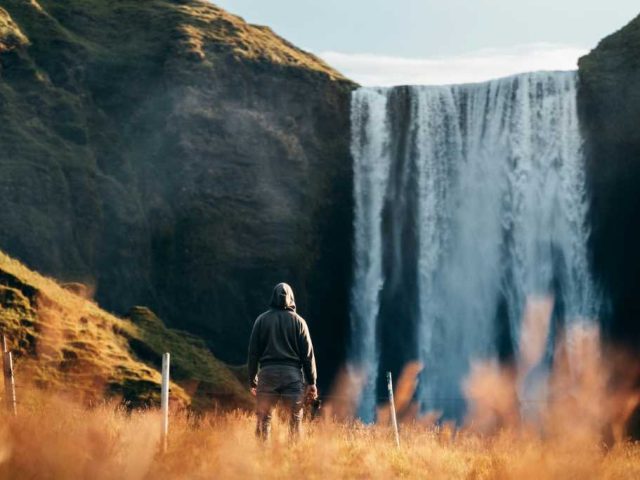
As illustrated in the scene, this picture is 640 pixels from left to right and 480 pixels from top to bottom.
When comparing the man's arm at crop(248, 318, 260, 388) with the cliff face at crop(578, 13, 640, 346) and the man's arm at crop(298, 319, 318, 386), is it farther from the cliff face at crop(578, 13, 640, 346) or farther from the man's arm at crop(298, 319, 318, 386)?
the cliff face at crop(578, 13, 640, 346)

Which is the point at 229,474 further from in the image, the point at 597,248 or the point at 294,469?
the point at 597,248

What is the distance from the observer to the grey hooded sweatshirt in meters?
11.4

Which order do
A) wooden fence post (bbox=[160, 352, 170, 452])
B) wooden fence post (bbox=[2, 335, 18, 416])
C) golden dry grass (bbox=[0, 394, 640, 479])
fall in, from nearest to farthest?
golden dry grass (bbox=[0, 394, 640, 479])
wooden fence post (bbox=[160, 352, 170, 452])
wooden fence post (bbox=[2, 335, 18, 416])

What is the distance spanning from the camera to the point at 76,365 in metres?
25.6

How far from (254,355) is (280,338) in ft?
1.23

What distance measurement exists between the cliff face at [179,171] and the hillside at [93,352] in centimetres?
1050

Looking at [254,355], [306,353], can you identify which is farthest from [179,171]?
[306,353]

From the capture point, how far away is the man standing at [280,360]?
11.4 m

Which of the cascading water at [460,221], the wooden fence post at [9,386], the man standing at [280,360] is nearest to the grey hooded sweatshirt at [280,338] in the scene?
the man standing at [280,360]

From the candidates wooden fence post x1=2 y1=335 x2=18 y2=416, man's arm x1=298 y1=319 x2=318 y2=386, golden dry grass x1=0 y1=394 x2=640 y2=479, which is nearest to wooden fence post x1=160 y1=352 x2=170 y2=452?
golden dry grass x1=0 y1=394 x2=640 y2=479

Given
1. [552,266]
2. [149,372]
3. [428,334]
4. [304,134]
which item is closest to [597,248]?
[552,266]

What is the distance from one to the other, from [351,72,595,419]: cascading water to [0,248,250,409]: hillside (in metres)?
15.3

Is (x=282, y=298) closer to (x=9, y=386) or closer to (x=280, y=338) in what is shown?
(x=280, y=338)

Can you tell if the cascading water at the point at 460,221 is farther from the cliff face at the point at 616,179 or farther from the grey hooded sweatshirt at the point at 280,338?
the grey hooded sweatshirt at the point at 280,338
